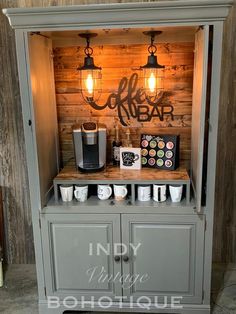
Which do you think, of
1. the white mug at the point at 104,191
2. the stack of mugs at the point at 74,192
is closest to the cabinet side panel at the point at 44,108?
the stack of mugs at the point at 74,192

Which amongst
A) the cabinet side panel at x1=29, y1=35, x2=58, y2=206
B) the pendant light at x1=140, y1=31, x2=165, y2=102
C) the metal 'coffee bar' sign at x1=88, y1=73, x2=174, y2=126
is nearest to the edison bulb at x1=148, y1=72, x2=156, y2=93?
the pendant light at x1=140, y1=31, x2=165, y2=102

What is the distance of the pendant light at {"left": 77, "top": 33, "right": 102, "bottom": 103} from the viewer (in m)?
2.14

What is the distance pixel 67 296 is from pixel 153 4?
1757 millimetres

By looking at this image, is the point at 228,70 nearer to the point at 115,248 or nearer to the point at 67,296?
the point at 115,248

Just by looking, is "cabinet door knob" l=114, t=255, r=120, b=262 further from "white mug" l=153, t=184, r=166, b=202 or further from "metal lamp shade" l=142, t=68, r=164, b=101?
"metal lamp shade" l=142, t=68, r=164, b=101

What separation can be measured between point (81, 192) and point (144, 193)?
0.37m

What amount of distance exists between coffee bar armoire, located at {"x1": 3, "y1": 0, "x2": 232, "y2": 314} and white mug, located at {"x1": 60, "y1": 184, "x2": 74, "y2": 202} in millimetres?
33

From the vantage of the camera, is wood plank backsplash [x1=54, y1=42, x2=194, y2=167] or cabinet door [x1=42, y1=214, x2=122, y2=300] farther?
wood plank backsplash [x1=54, y1=42, x2=194, y2=167]

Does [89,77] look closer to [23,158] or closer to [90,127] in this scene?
[90,127]

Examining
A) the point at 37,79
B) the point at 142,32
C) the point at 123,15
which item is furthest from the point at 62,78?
the point at 123,15

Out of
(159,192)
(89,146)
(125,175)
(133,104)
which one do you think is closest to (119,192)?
(125,175)

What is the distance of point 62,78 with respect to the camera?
236 cm

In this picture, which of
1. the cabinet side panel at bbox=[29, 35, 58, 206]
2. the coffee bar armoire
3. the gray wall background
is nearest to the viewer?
the coffee bar armoire

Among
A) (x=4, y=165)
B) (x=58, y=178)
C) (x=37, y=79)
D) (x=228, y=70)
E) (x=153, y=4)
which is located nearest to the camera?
(x=153, y=4)
